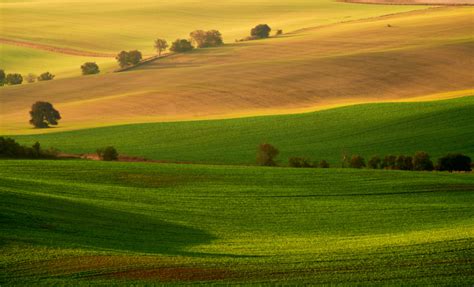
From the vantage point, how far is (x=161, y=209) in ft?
90.8

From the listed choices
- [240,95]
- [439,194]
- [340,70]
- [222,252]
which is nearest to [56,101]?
[240,95]

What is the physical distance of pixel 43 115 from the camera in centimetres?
5616

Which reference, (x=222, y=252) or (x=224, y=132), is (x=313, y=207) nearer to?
(x=222, y=252)

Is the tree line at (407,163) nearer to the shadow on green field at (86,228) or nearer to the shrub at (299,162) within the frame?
the shrub at (299,162)

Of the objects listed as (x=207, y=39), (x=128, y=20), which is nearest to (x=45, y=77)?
(x=207, y=39)

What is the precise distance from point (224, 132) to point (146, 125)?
17.4 feet

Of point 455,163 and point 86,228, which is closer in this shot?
point 86,228

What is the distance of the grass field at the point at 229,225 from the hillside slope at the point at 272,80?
22585 mm

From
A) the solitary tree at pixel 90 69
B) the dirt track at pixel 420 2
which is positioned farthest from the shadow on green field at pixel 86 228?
the dirt track at pixel 420 2

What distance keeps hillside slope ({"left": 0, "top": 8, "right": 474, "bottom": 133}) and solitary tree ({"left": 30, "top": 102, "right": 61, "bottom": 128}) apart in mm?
595

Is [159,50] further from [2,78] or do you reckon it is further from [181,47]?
[2,78]

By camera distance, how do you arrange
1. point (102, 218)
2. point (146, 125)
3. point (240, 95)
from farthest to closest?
point (240, 95)
point (146, 125)
point (102, 218)

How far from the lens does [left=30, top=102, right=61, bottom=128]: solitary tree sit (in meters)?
56.1

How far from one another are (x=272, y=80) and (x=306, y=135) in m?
19.8
